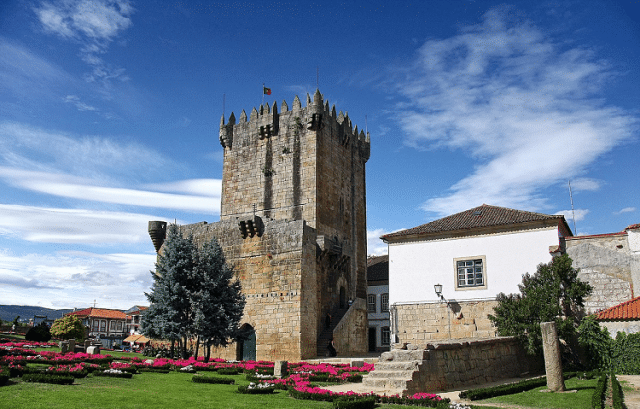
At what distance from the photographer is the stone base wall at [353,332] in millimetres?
28688

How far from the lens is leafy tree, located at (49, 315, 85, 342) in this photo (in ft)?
105

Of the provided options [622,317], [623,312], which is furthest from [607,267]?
[622,317]

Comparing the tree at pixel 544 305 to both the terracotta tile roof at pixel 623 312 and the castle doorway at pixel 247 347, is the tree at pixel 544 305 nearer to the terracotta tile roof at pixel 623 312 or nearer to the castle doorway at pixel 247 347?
the terracotta tile roof at pixel 623 312

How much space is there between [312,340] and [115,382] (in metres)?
15.7

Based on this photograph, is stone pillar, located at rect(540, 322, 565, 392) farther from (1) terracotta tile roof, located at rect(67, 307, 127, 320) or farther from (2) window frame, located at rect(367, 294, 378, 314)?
(1) terracotta tile roof, located at rect(67, 307, 127, 320)

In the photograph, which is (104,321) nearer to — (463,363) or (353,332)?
(353,332)

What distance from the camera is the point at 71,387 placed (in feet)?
36.6

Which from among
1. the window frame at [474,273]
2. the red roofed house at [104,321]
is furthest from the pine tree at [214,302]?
the red roofed house at [104,321]

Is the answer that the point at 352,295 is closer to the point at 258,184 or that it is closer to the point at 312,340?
the point at 312,340

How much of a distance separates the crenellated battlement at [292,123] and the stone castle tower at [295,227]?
7 centimetres

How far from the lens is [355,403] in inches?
374

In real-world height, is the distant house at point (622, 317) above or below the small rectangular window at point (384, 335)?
above

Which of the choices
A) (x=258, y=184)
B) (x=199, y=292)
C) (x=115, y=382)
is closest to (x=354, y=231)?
(x=258, y=184)

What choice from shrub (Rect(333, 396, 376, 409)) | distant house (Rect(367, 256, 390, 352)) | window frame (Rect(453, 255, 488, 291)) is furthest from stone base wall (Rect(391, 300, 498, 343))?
distant house (Rect(367, 256, 390, 352))
